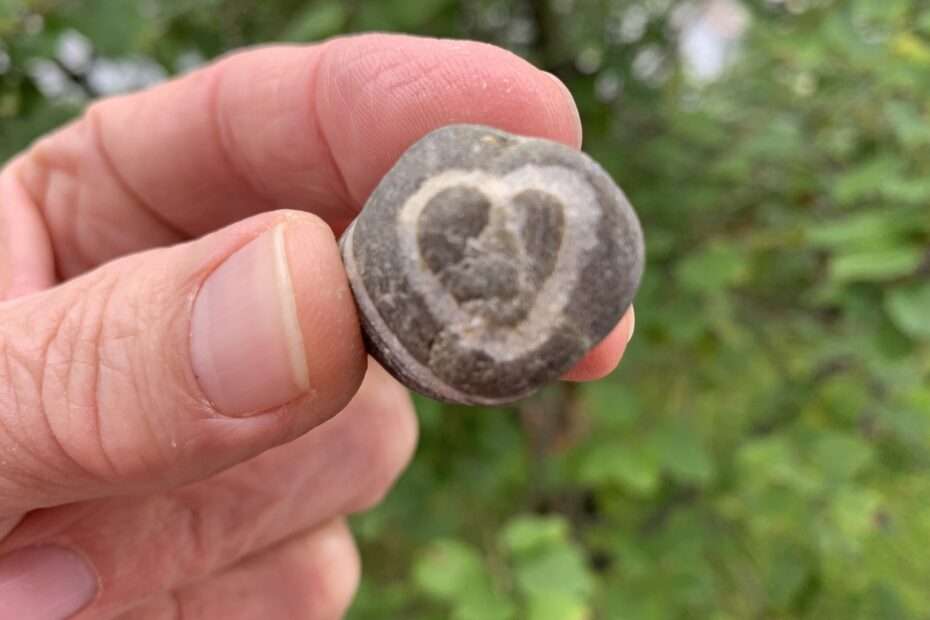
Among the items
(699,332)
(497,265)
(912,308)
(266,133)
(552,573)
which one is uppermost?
(497,265)

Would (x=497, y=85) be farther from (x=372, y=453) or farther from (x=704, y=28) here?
(x=704, y=28)

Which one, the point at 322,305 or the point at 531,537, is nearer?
the point at 322,305

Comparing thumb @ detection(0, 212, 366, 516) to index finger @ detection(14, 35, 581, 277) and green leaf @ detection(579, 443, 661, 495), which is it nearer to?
index finger @ detection(14, 35, 581, 277)

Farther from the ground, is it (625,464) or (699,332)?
(699,332)

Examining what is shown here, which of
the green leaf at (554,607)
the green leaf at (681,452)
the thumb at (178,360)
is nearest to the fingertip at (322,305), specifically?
the thumb at (178,360)

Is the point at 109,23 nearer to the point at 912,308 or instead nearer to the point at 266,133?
the point at 266,133

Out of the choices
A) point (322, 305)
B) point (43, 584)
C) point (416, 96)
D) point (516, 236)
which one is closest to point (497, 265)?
point (516, 236)

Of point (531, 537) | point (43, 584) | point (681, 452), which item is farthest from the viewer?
point (681, 452)

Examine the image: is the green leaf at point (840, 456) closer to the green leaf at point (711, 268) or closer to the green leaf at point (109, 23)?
the green leaf at point (711, 268)

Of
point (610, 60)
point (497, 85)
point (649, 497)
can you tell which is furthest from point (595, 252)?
point (649, 497)
